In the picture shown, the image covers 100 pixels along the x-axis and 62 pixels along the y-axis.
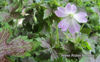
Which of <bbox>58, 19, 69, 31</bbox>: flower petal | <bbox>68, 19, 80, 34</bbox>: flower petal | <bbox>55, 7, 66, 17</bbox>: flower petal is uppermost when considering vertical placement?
<bbox>55, 7, 66, 17</bbox>: flower petal

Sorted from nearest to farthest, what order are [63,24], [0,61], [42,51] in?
1. [0,61]
2. [63,24]
3. [42,51]

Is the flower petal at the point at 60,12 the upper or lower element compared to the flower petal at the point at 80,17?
upper

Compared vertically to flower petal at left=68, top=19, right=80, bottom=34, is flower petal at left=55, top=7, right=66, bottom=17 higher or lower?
higher

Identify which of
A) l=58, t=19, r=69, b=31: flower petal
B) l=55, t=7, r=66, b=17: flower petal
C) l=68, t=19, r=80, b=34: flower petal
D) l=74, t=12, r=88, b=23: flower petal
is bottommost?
l=68, t=19, r=80, b=34: flower petal

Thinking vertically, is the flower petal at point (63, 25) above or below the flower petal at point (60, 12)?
below

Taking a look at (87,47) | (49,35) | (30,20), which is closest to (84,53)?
(87,47)

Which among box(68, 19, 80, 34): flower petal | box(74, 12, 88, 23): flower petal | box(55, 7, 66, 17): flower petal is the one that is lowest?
box(68, 19, 80, 34): flower petal

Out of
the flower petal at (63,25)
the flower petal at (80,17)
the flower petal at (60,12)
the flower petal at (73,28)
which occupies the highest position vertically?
the flower petal at (60,12)

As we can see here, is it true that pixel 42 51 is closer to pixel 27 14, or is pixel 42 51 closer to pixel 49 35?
pixel 49 35
